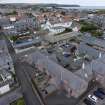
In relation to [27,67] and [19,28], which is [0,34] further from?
[27,67]

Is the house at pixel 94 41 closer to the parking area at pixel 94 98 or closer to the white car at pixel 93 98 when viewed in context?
the parking area at pixel 94 98

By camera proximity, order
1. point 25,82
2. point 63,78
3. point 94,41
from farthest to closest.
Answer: point 94,41 → point 25,82 → point 63,78

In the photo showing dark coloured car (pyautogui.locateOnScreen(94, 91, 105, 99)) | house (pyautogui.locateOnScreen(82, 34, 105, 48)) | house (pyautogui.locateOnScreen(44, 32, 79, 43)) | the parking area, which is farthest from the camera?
house (pyautogui.locateOnScreen(44, 32, 79, 43))

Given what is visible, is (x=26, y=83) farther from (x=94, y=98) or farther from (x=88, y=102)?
(x=94, y=98)

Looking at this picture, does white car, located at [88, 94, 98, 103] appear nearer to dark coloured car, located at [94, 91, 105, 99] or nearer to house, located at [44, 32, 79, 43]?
dark coloured car, located at [94, 91, 105, 99]

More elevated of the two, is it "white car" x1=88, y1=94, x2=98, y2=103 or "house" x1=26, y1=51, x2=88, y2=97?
"house" x1=26, y1=51, x2=88, y2=97

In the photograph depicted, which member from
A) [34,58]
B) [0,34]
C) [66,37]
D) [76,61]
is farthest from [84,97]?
[0,34]

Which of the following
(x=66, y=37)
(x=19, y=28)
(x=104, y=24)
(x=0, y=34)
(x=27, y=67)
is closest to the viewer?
(x=27, y=67)

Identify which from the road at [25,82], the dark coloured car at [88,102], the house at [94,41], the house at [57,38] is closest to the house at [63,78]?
the dark coloured car at [88,102]

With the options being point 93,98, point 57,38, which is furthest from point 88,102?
point 57,38

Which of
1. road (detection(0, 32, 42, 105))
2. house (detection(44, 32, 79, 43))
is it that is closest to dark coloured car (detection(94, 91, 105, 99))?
road (detection(0, 32, 42, 105))

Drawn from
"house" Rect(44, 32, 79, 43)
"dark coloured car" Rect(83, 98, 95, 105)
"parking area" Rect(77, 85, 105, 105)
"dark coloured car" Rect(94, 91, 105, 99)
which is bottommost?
"dark coloured car" Rect(83, 98, 95, 105)
